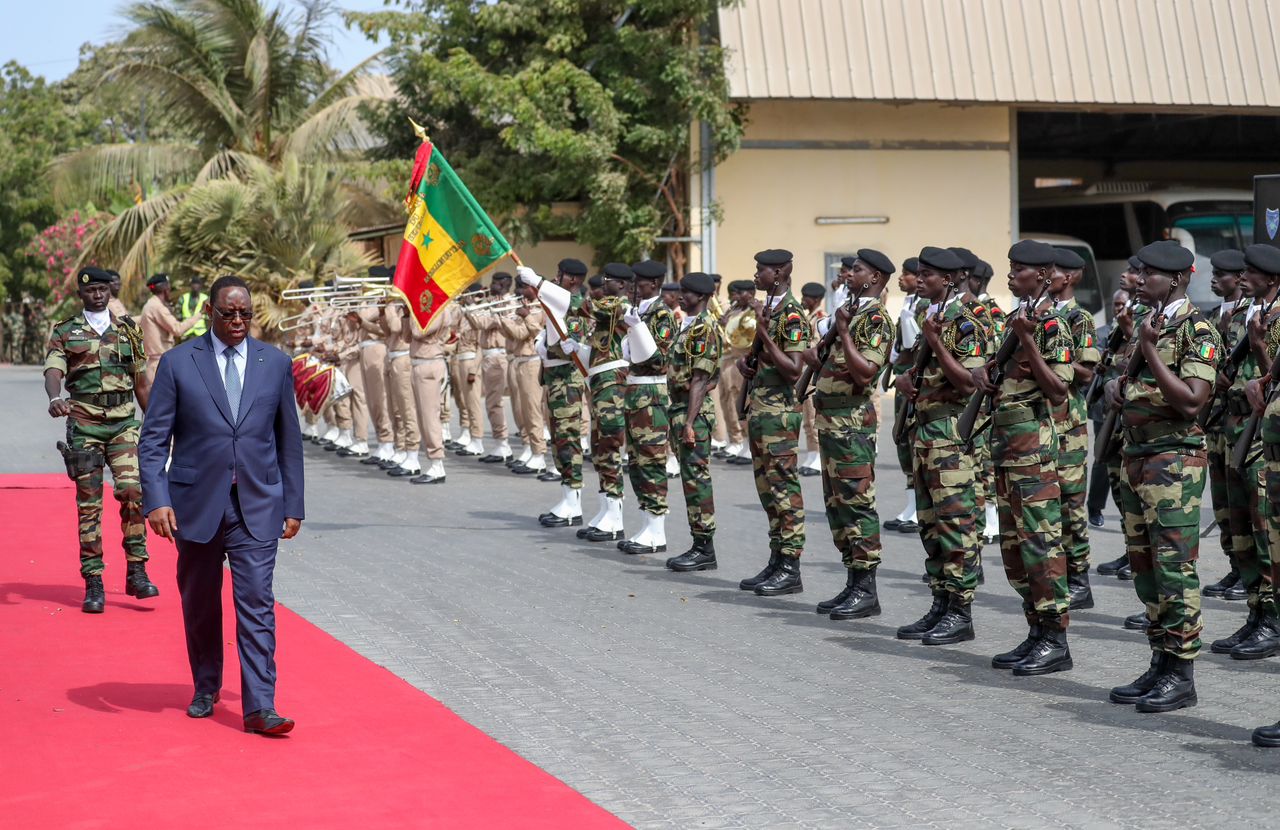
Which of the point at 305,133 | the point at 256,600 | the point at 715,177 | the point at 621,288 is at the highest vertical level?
the point at 305,133

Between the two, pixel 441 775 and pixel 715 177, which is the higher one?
pixel 715 177

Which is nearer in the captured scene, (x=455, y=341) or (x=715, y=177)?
(x=455, y=341)

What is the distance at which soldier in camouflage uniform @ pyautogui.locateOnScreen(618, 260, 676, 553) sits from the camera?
11406mm

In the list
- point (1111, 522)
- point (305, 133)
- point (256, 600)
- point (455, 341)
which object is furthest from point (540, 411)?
point (305, 133)

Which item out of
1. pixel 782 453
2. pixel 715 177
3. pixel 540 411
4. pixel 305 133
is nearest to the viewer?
pixel 782 453

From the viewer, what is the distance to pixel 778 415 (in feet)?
33.1

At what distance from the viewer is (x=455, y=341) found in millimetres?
18172

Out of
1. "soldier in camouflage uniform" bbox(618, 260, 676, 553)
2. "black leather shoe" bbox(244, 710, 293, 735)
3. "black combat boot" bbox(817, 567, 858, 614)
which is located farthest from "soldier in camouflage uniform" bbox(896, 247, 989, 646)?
"black leather shoe" bbox(244, 710, 293, 735)

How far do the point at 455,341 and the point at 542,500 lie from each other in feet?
11.7

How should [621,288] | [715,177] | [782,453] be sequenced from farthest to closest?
[715,177], [621,288], [782,453]

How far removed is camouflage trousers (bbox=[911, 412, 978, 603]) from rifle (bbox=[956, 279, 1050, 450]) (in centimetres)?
34

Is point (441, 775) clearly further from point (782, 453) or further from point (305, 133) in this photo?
point (305, 133)

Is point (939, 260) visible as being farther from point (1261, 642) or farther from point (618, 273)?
point (618, 273)

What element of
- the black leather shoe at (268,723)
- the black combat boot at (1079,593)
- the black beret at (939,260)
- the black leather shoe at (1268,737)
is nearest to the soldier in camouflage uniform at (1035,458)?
the black beret at (939,260)
